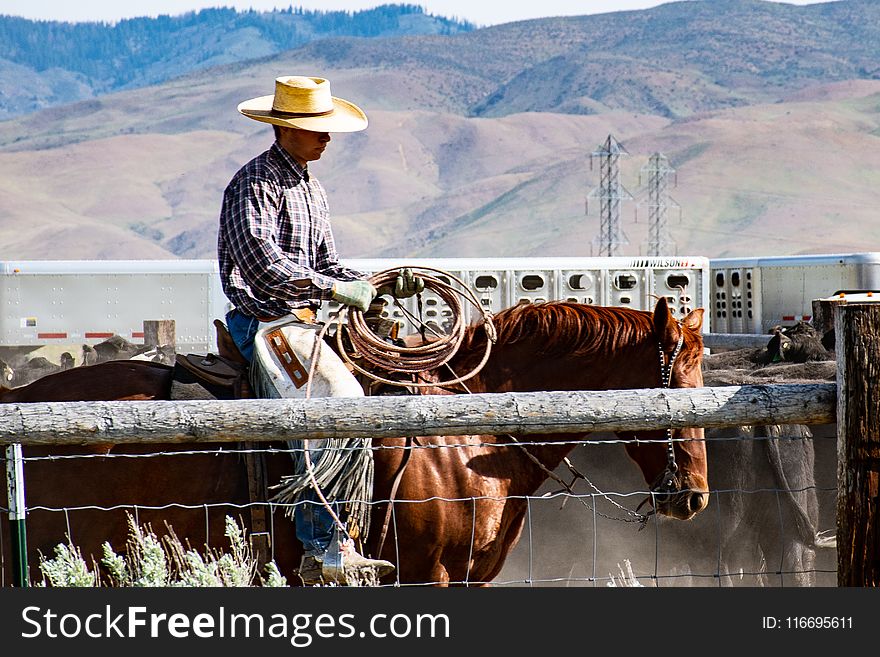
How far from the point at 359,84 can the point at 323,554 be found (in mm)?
184172

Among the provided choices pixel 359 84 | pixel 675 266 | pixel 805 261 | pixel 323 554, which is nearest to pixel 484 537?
pixel 323 554

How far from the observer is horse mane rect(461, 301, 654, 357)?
4965 millimetres

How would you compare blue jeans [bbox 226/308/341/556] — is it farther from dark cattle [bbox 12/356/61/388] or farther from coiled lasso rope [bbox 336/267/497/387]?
dark cattle [bbox 12/356/61/388]

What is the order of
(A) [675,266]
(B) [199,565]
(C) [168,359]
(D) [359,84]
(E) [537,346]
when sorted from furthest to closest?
1. (D) [359,84]
2. (A) [675,266]
3. (C) [168,359]
4. (E) [537,346]
5. (B) [199,565]

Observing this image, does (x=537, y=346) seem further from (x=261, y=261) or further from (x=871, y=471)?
(x=871, y=471)

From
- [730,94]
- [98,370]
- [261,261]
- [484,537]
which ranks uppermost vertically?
[730,94]

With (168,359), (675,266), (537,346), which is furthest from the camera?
(675,266)

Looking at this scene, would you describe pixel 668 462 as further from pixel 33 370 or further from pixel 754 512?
pixel 33 370

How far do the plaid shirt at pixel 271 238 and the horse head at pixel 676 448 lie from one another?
55.8 inches

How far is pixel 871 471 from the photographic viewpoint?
3281 millimetres

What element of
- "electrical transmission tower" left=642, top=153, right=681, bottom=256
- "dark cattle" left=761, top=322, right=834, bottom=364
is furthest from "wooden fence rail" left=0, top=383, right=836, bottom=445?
"electrical transmission tower" left=642, top=153, right=681, bottom=256

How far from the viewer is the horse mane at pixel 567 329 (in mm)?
4965

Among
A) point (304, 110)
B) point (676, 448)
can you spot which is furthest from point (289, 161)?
point (676, 448)
